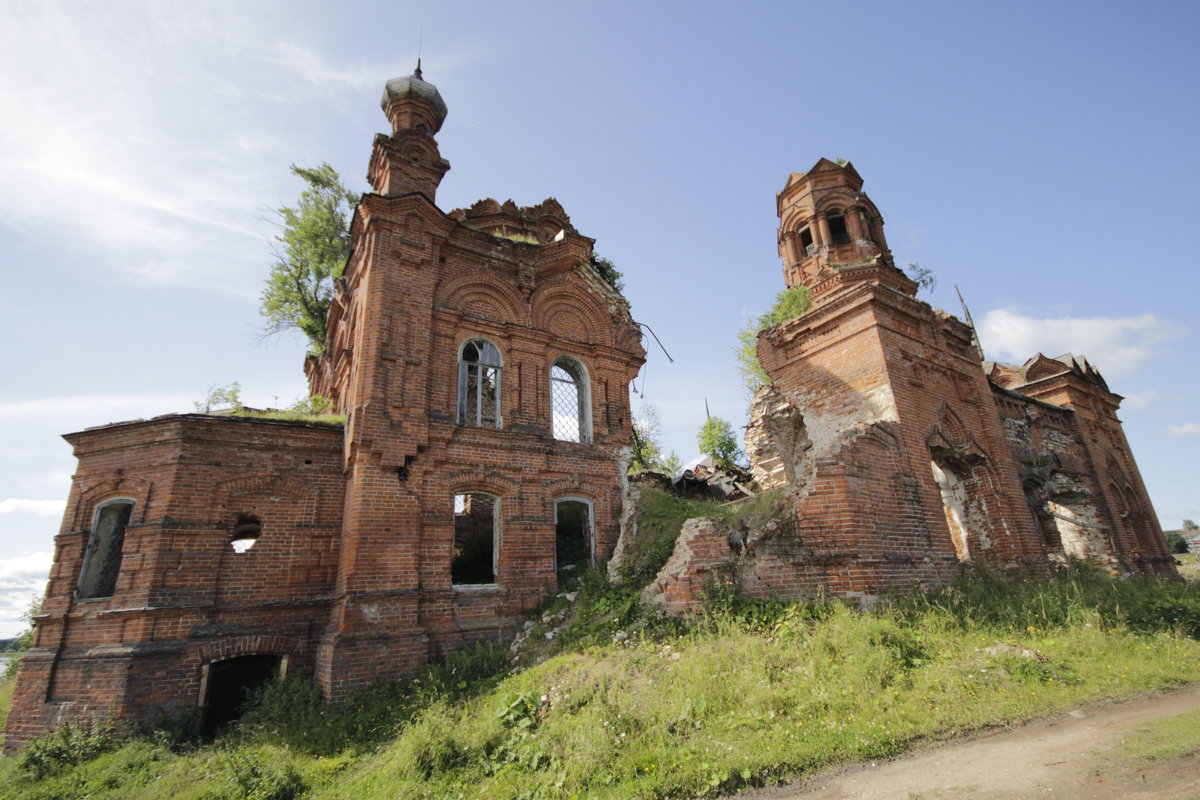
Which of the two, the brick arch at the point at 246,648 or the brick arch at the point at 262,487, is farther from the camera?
the brick arch at the point at 262,487

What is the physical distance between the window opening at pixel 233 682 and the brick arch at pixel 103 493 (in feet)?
9.92

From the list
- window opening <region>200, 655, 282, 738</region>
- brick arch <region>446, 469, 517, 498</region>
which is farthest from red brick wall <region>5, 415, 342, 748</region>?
brick arch <region>446, 469, 517, 498</region>

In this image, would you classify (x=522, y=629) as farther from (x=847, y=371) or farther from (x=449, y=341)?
(x=847, y=371)

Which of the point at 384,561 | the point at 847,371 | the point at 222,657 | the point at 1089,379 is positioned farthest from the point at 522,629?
the point at 1089,379

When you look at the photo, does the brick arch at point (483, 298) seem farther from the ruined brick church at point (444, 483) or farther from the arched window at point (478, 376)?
the arched window at point (478, 376)

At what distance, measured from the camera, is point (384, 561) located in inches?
367

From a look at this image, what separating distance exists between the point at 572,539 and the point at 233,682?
615 centimetres

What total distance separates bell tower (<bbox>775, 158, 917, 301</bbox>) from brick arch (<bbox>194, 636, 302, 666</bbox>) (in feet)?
44.4

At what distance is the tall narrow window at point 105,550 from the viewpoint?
9.59 meters

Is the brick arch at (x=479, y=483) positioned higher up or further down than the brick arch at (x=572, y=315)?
further down

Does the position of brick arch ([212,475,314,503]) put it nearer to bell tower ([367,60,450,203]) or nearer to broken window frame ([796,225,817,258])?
bell tower ([367,60,450,203])

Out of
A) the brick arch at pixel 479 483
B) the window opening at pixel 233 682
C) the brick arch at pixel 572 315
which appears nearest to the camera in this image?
the window opening at pixel 233 682

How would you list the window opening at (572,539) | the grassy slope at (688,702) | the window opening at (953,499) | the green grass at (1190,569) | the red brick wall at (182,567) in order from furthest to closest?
1. the green grass at (1190,569)
2. the window opening at (953,499)
3. the window opening at (572,539)
4. the red brick wall at (182,567)
5. the grassy slope at (688,702)

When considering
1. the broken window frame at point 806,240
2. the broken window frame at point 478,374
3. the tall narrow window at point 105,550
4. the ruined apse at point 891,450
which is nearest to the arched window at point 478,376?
the broken window frame at point 478,374
